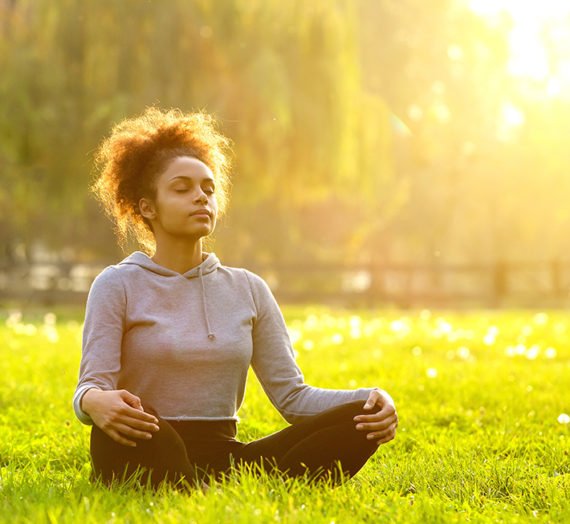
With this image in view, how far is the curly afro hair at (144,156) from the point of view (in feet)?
11.5

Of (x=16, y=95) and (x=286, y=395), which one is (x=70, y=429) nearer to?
(x=286, y=395)

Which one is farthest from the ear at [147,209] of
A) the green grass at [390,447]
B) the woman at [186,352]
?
the green grass at [390,447]

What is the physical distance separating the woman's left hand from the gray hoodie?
0.12 meters

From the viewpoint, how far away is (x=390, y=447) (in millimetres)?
4402

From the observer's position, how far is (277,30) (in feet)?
53.0

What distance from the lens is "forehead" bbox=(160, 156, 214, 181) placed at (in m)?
3.38

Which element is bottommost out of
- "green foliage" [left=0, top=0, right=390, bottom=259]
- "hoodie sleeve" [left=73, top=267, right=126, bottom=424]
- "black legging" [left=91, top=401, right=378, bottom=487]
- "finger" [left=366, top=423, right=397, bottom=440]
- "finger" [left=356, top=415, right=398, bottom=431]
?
"black legging" [left=91, top=401, right=378, bottom=487]

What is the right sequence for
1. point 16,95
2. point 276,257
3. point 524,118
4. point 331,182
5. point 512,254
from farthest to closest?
point 512,254 → point 524,118 → point 276,257 → point 331,182 → point 16,95

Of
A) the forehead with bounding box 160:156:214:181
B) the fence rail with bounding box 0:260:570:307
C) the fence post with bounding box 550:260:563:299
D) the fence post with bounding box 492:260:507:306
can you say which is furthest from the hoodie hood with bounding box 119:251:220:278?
the fence post with bounding box 550:260:563:299

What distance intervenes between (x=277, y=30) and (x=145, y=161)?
43.6ft

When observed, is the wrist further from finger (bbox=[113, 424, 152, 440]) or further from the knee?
the knee

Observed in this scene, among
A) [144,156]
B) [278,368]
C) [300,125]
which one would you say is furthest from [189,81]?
[278,368]

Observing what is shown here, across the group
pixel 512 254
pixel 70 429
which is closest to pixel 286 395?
pixel 70 429

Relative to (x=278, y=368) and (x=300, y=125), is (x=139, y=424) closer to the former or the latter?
(x=278, y=368)
